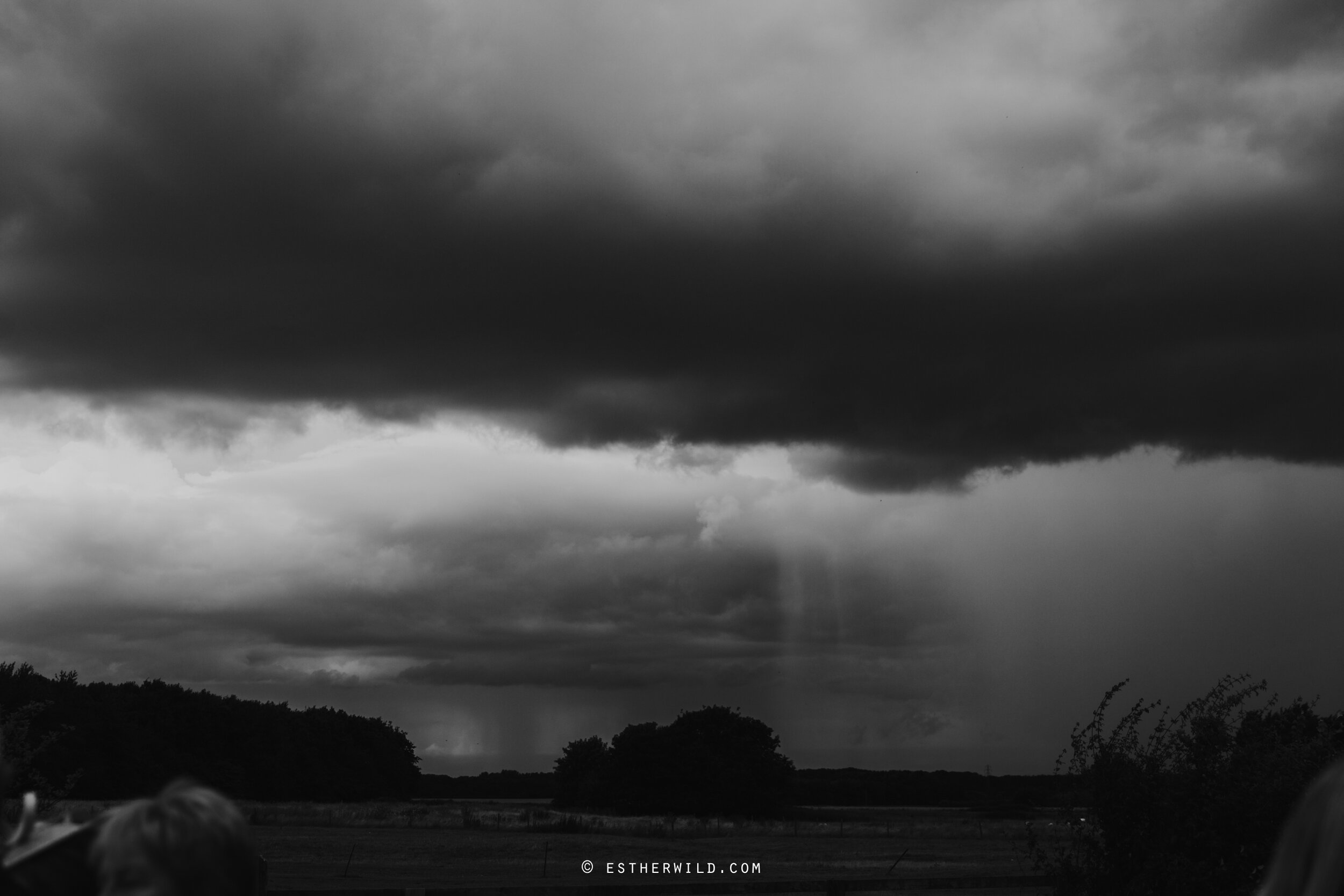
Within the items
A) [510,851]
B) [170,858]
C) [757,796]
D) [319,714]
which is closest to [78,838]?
[170,858]

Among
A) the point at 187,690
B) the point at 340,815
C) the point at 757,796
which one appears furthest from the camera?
the point at 187,690

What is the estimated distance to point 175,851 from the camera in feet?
9.78

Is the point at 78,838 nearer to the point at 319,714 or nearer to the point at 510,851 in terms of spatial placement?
the point at 510,851

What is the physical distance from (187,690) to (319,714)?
73.6 ft

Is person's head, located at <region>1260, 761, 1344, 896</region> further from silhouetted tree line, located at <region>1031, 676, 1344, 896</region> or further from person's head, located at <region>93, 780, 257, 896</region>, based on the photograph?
silhouetted tree line, located at <region>1031, 676, 1344, 896</region>

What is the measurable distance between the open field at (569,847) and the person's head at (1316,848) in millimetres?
29124

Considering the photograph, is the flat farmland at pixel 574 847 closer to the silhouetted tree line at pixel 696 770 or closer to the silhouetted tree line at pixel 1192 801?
the silhouetted tree line at pixel 1192 801

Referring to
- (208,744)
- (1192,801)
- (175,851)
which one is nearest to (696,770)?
(208,744)

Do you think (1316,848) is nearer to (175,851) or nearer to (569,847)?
(175,851)

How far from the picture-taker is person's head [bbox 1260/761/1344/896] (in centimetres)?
244

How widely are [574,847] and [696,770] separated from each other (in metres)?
46.8

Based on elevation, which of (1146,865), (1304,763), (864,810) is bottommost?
(864,810)

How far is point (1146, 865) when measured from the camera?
46.0 ft

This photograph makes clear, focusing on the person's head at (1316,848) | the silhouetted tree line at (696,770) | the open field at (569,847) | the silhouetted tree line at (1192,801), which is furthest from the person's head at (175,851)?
the silhouetted tree line at (696,770)
